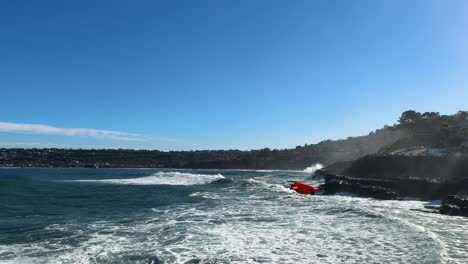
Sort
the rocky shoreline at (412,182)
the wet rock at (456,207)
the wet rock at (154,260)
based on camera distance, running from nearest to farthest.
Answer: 1. the wet rock at (154,260)
2. the wet rock at (456,207)
3. the rocky shoreline at (412,182)

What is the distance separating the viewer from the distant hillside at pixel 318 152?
5609cm

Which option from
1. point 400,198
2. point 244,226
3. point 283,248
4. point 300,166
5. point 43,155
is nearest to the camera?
point 283,248

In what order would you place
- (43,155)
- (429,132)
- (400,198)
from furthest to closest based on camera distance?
(43,155), (429,132), (400,198)

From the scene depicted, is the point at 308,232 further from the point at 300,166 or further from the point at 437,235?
the point at 300,166

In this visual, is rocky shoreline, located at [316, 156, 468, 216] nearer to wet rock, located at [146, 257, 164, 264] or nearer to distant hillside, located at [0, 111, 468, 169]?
distant hillside, located at [0, 111, 468, 169]

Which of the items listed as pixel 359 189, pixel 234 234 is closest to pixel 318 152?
pixel 359 189

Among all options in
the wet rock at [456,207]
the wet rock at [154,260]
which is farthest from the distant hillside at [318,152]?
the wet rock at [154,260]

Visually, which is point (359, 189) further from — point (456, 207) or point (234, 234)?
point (234, 234)

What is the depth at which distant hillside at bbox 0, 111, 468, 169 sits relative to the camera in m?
56.1

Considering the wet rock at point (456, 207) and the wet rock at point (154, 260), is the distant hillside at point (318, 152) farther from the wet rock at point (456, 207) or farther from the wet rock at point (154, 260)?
the wet rock at point (154, 260)

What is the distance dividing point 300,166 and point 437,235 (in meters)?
103

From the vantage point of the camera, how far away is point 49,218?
2264cm

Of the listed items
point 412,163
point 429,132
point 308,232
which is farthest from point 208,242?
point 429,132

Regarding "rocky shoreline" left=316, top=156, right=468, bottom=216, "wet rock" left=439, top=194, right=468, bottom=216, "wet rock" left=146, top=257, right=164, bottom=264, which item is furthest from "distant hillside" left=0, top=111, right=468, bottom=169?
"wet rock" left=146, top=257, right=164, bottom=264
